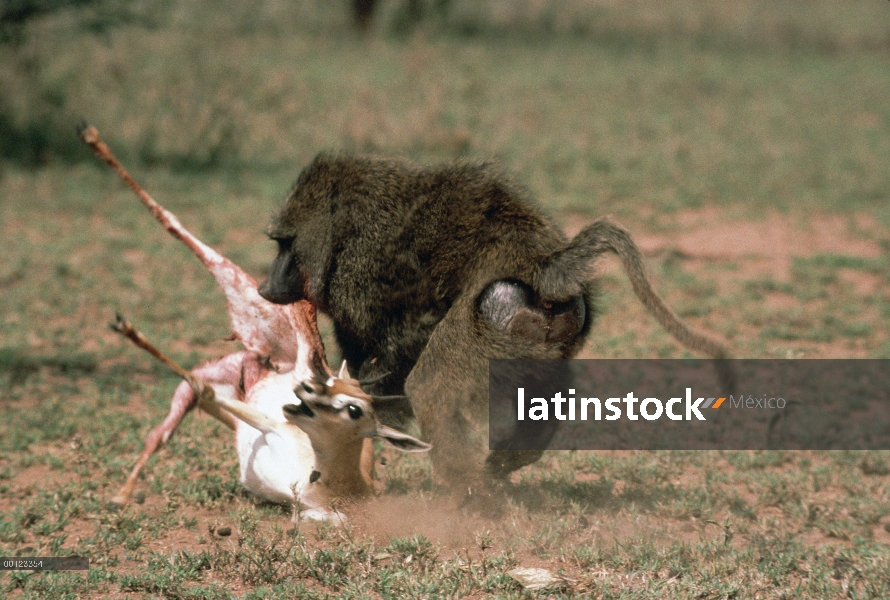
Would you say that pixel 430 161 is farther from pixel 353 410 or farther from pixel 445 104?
pixel 445 104

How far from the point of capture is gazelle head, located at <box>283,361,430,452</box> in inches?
142

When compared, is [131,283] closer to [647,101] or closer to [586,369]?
[586,369]

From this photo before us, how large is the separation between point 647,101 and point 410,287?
9.44 m

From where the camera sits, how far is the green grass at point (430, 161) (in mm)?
3615

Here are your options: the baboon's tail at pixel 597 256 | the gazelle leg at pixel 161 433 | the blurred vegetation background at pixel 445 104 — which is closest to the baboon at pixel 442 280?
the baboon's tail at pixel 597 256

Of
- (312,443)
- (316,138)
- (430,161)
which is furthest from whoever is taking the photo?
(316,138)

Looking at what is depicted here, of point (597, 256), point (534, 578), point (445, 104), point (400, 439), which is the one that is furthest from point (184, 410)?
point (445, 104)

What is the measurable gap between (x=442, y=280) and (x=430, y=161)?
1.00 metres

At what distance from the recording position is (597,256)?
3.85m

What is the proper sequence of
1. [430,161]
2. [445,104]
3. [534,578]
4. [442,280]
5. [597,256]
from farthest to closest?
[445,104] < [430,161] < [442,280] < [597,256] < [534,578]

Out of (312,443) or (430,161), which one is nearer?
(312,443)

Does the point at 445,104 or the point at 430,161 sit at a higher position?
the point at 445,104

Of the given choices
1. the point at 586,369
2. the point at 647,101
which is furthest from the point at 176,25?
the point at 586,369

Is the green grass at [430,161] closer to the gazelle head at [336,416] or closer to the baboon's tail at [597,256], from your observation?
the baboon's tail at [597,256]
